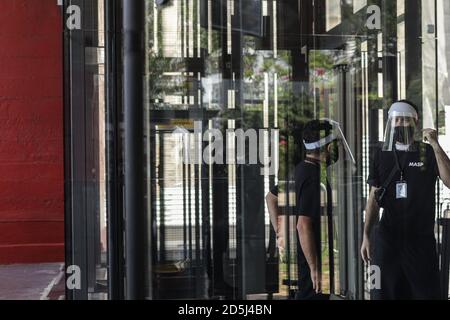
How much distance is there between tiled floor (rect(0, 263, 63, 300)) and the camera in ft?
22.6

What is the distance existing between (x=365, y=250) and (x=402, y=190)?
0.52m

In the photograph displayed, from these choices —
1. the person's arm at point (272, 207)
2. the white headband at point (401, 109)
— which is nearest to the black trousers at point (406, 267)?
the person's arm at point (272, 207)

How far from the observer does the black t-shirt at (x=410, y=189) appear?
4.78 metres

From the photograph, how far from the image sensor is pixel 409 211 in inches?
188

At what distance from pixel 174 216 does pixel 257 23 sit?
149cm

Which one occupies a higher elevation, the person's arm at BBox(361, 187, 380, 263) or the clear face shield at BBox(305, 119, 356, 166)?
the clear face shield at BBox(305, 119, 356, 166)

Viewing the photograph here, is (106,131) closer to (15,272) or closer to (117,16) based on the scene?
(117,16)

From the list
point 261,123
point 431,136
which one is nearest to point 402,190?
point 431,136

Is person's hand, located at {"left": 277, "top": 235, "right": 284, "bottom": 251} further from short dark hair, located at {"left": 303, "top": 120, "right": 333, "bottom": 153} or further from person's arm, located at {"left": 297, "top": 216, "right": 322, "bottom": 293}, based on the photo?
short dark hair, located at {"left": 303, "top": 120, "right": 333, "bottom": 153}

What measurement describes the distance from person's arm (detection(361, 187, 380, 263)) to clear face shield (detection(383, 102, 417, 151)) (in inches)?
14.4

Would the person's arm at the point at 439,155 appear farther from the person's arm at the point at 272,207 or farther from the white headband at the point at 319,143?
the person's arm at the point at 272,207

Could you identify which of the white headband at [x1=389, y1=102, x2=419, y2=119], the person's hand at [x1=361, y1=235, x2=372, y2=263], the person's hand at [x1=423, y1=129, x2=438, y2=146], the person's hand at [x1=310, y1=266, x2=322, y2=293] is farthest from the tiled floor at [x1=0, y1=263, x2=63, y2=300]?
the person's hand at [x1=423, y1=129, x2=438, y2=146]

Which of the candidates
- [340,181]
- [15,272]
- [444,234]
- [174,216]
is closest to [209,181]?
[174,216]

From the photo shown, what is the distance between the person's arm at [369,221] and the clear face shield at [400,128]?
1.20 feet
